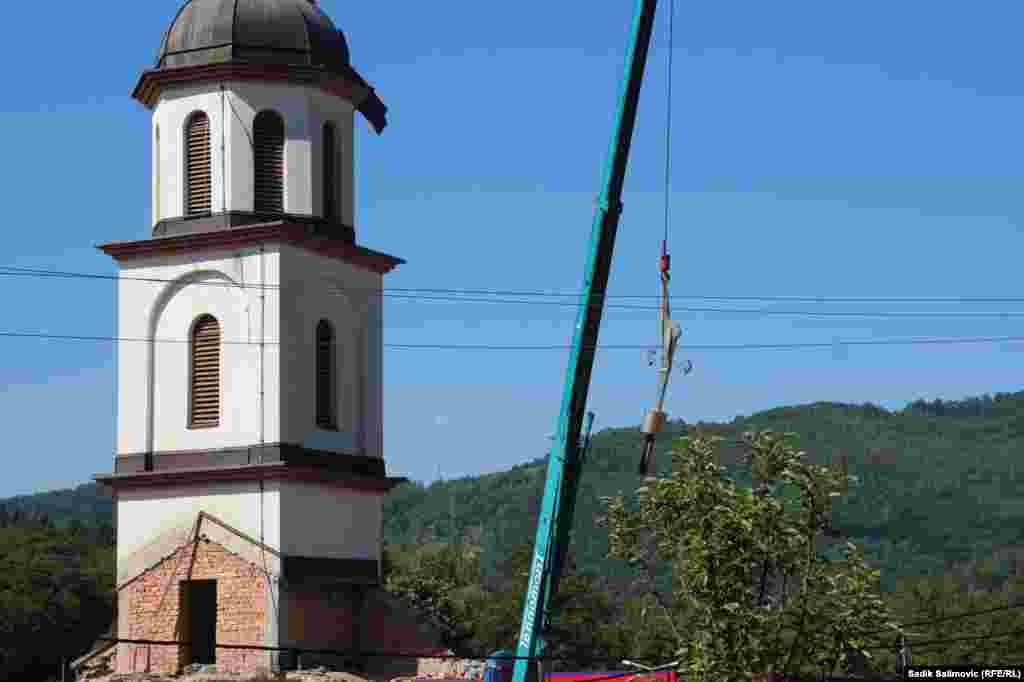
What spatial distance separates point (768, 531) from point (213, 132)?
20927 mm

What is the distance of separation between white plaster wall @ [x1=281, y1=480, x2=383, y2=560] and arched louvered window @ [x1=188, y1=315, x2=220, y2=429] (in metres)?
2.60

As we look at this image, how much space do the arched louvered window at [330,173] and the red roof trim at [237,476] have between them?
6150mm

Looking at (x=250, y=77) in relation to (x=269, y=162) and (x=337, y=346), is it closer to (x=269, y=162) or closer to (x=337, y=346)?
(x=269, y=162)

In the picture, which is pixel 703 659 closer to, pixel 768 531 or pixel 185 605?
pixel 768 531

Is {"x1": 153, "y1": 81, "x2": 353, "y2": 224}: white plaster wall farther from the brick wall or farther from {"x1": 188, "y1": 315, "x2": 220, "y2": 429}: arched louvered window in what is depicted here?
the brick wall

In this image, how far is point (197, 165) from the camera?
45.2 metres

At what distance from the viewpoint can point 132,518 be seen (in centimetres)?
4462

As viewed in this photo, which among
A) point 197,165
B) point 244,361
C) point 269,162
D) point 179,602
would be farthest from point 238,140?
point 179,602

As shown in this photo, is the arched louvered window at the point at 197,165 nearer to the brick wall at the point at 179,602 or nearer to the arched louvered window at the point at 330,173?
the arched louvered window at the point at 330,173

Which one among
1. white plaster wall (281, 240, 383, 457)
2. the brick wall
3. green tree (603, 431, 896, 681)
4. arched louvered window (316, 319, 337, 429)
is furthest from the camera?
arched louvered window (316, 319, 337, 429)

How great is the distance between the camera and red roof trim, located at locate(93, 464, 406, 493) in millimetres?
43438

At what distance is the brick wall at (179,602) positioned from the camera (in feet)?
141

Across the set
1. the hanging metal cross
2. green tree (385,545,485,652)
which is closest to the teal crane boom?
the hanging metal cross

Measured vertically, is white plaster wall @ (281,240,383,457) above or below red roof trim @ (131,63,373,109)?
below
